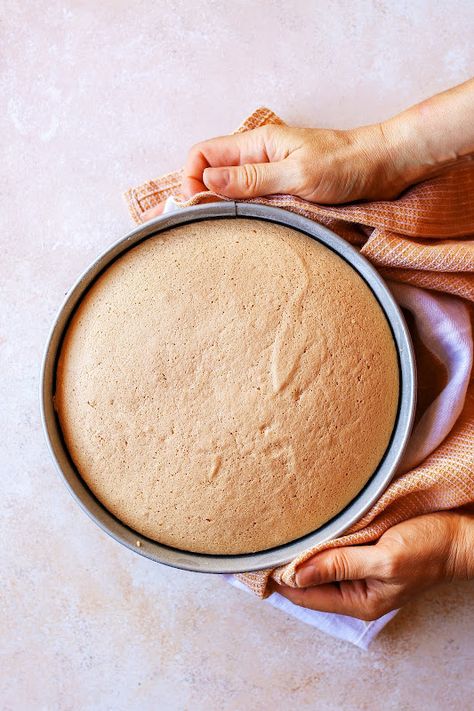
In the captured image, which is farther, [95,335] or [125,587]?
[125,587]

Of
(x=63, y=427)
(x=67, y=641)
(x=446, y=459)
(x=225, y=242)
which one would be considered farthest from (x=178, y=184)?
(x=67, y=641)

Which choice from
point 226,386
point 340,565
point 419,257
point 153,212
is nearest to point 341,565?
point 340,565

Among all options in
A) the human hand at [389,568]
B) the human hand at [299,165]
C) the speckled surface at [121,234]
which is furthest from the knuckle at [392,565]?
the human hand at [299,165]

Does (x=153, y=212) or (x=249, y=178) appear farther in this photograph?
(x=153, y=212)

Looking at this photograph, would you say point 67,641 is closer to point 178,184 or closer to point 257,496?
point 257,496

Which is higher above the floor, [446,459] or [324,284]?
[324,284]

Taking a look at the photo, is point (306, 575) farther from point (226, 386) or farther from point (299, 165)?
point (299, 165)

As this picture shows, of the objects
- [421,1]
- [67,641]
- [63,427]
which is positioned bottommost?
[67,641]
